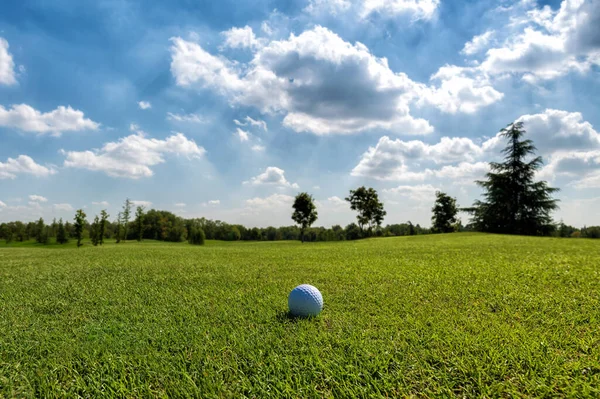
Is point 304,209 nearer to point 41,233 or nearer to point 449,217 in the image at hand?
point 449,217

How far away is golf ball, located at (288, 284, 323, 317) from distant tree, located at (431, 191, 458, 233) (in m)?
50.6

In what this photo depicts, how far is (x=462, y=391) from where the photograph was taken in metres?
2.25

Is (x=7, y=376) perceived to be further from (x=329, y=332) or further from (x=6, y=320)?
(x=329, y=332)

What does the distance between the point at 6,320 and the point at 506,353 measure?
19.4 ft

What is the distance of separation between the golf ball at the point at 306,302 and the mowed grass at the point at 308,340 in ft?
0.51

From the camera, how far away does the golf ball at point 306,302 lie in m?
3.82

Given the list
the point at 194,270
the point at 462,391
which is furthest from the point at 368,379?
the point at 194,270

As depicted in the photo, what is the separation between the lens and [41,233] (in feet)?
186

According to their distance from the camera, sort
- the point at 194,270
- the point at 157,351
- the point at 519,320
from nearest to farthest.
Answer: the point at 157,351 → the point at 519,320 → the point at 194,270

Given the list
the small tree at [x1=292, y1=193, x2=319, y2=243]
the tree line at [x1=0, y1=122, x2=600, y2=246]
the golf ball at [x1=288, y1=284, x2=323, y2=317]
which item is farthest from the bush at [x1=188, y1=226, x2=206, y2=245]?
the golf ball at [x1=288, y1=284, x2=323, y2=317]

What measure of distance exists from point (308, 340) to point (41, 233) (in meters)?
71.4

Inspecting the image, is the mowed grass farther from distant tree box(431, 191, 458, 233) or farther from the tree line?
distant tree box(431, 191, 458, 233)

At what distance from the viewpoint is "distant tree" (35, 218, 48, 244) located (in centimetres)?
5575

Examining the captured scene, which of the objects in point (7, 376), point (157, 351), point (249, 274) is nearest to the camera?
point (7, 376)
